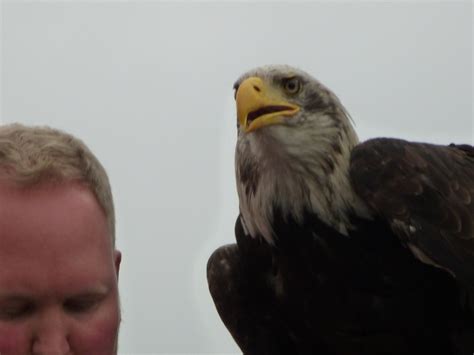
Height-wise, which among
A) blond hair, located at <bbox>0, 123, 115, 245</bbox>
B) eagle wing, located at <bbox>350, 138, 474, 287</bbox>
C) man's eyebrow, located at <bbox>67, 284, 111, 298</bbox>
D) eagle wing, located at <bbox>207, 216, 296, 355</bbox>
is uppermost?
blond hair, located at <bbox>0, 123, 115, 245</bbox>

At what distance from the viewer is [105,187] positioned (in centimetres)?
228

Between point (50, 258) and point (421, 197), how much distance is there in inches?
72.0

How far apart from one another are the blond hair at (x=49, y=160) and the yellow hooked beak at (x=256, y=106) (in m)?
1.08

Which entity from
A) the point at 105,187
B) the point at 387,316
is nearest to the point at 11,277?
the point at 105,187

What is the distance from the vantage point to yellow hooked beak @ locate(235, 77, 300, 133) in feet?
10.8

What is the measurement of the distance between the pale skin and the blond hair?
37 millimetres

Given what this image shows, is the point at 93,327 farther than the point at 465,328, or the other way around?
the point at 465,328

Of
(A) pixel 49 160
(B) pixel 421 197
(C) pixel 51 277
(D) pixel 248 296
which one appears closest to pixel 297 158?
(B) pixel 421 197

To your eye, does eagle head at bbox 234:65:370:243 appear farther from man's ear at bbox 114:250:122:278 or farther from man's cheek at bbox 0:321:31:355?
man's cheek at bbox 0:321:31:355

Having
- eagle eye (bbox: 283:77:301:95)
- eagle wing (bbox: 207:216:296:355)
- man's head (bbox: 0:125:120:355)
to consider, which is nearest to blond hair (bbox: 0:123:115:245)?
man's head (bbox: 0:125:120:355)

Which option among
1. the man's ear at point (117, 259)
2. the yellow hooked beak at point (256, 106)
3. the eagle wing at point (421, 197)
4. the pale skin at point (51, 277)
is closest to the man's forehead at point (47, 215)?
the pale skin at point (51, 277)

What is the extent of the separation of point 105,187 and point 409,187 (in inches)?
60.3

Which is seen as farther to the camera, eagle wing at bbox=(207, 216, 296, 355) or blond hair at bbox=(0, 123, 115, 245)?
eagle wing at bbox=(207, 216, 296, 355)

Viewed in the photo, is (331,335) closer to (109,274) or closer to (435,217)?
(435,217)
